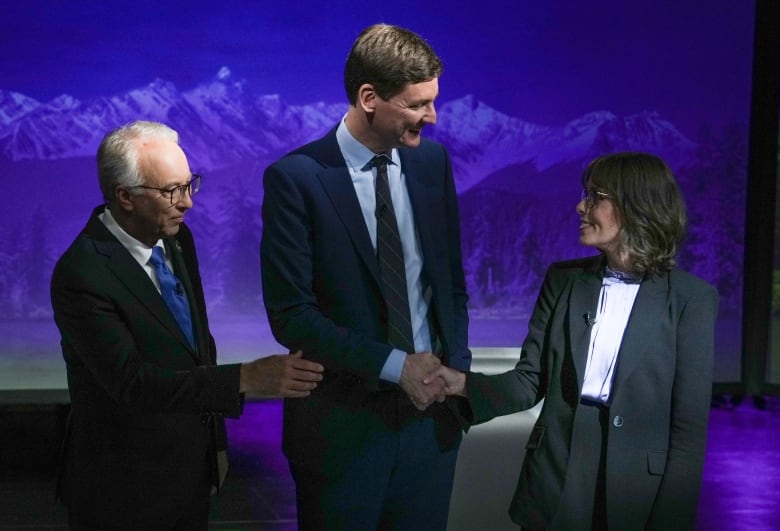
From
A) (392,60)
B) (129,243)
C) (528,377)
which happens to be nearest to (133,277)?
(129,243)

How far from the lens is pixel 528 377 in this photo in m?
2.28

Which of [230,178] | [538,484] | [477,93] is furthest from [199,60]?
[538,484]

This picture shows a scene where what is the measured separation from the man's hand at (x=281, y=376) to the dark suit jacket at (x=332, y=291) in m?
0.09

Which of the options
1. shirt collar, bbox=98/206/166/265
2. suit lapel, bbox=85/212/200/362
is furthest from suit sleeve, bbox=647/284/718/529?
shirt collar, bbox=98/206/166/265

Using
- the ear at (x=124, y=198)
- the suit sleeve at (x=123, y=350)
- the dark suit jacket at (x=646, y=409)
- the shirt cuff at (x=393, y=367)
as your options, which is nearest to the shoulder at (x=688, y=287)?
the dark suit jacket at (x=646, y=409)

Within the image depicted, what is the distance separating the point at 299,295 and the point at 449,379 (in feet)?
1.23

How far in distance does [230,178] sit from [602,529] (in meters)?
4.37

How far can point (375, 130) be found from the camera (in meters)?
2.24

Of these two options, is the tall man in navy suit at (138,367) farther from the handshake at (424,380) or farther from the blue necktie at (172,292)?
the handshake at (424,380)

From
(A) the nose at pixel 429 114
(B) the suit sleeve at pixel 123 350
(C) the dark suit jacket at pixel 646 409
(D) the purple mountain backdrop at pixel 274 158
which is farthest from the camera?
(D) the purple mountain backdrop at pixel 274 158

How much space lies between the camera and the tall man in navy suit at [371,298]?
2178mm

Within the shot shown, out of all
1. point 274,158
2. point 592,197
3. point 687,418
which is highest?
point 274,158

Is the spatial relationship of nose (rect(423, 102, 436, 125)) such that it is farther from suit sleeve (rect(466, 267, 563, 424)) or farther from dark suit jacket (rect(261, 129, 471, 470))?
suit sleeve (rect(466, 267, 563, 424))

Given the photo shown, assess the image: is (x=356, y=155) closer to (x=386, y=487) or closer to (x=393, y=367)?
(x=393, y=367)
